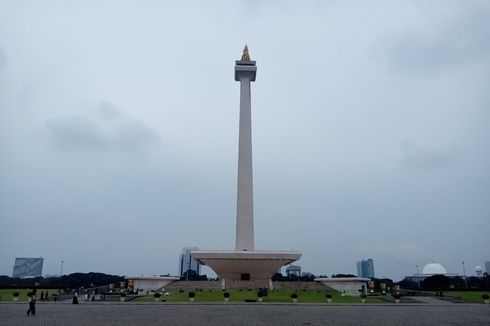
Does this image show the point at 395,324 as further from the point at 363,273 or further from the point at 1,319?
the point at 363,273

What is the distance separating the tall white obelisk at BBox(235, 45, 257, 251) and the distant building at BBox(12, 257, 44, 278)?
148 ft

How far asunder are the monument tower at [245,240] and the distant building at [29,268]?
1735 inches

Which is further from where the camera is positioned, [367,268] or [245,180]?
[367,268]

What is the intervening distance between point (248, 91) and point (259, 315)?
28.4m

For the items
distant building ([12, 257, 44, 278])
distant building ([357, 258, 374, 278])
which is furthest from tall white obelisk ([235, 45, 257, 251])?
distant building ([357, 258, 374, 278])

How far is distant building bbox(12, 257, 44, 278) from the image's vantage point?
65750 mm

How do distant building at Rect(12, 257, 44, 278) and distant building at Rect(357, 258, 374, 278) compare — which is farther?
distant building at Rect(357, 258, 374, 278)

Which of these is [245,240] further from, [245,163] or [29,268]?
[29,268]

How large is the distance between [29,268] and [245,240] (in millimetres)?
47183

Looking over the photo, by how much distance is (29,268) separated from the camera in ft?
217

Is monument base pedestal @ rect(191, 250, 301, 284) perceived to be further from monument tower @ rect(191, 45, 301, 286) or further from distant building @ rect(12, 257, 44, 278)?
distant building @ rect(12, 257, 44, 278)

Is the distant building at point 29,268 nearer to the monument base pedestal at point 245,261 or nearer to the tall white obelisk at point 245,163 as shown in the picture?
the monument base pedestal at point 245,261

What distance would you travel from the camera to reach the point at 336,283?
3172cm

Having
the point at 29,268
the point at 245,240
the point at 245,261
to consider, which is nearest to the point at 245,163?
the point at 245,240
